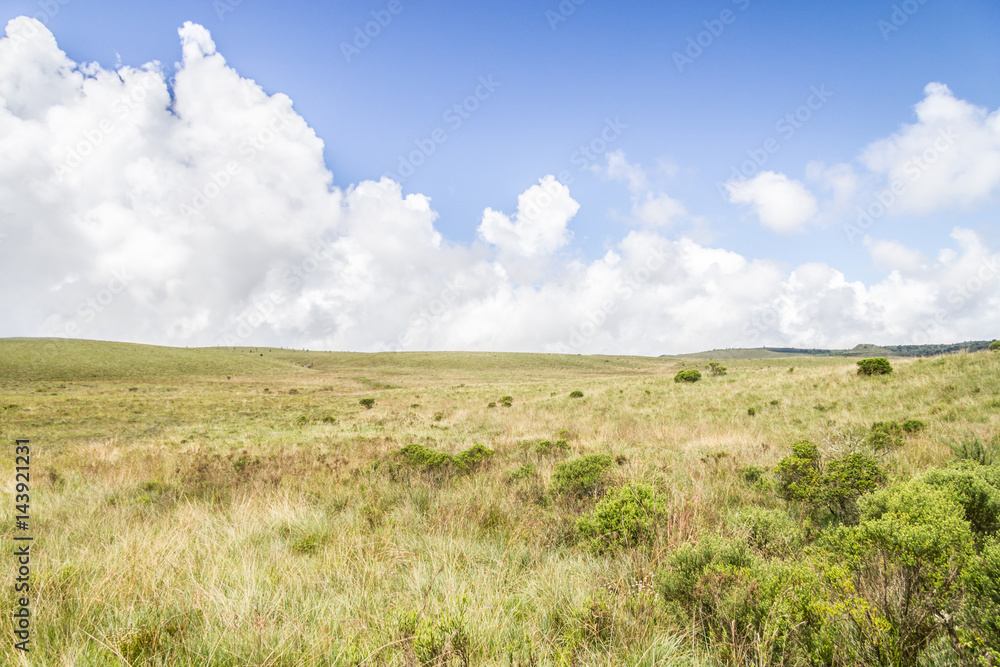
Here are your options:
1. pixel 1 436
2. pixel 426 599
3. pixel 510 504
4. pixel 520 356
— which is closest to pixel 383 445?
pixel 510 504

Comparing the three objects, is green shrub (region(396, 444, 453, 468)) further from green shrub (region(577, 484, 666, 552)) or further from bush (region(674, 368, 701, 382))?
bush (region(674, 368, 701, 382))

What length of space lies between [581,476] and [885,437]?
7.68 m

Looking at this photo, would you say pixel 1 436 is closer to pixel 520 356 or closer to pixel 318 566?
pixel 318 566

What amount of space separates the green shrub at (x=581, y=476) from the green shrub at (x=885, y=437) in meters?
6.58

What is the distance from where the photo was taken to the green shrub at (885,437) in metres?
8.63

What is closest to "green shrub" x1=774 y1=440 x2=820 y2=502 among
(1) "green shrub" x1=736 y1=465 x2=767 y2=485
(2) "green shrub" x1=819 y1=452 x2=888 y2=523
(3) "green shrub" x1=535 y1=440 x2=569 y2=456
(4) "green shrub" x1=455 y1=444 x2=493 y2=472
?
(2) "green shrub" x1=819 y1=452 x2=888 y2=523

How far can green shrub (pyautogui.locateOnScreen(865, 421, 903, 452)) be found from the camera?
340 inches

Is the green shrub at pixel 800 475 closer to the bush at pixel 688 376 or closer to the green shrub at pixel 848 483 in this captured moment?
the green shrub at pixel 848 483

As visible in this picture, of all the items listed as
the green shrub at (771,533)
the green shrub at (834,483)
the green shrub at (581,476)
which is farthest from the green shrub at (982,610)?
the green shrub at (581,476)

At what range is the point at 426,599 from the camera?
3061 mm

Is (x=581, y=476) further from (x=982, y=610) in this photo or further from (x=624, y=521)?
(x=982, y=610)

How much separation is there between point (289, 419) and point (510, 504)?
24447 mm

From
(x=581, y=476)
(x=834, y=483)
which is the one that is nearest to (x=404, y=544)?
(x=581, y=476)

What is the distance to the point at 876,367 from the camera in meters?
19.2
